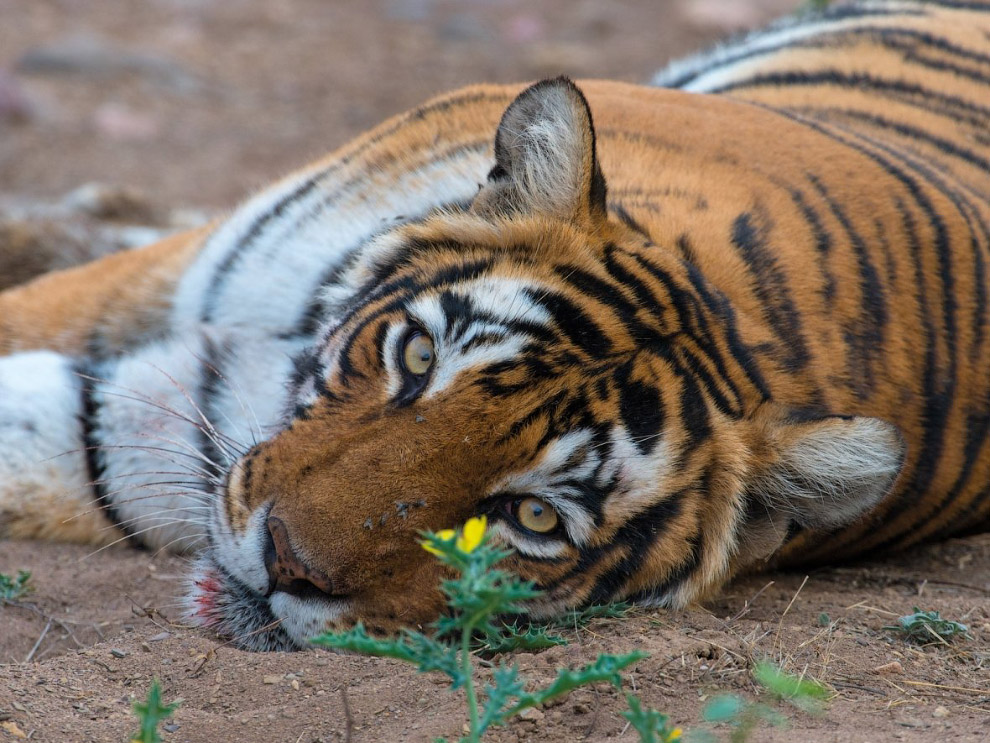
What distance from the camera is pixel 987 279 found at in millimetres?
2373

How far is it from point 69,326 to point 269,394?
682mm

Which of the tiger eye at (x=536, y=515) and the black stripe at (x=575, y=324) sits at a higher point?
the black stripe at (x=575, y=324)

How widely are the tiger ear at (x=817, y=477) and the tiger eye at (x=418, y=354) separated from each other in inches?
23.0

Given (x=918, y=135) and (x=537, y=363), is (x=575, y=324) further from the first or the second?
(x=918, y=135)

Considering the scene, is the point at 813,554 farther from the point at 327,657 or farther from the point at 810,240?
the point at 327,657

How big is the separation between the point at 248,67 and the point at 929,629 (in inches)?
243

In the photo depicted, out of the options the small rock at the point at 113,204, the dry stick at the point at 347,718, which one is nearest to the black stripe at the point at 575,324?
the dry stick at the point at 347,718

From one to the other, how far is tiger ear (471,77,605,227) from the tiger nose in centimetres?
73

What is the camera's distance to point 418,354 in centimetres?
189

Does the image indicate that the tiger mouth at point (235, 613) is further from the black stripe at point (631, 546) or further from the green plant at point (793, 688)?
the green plant at point (793, 688)

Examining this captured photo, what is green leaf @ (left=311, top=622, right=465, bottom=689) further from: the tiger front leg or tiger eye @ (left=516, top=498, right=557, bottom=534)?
the tiger front leg

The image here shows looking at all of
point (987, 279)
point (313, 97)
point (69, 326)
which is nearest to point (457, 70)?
point (313, 97)

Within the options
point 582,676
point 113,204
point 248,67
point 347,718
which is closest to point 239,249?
point 347,718

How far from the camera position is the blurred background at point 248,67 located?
5.72 m
